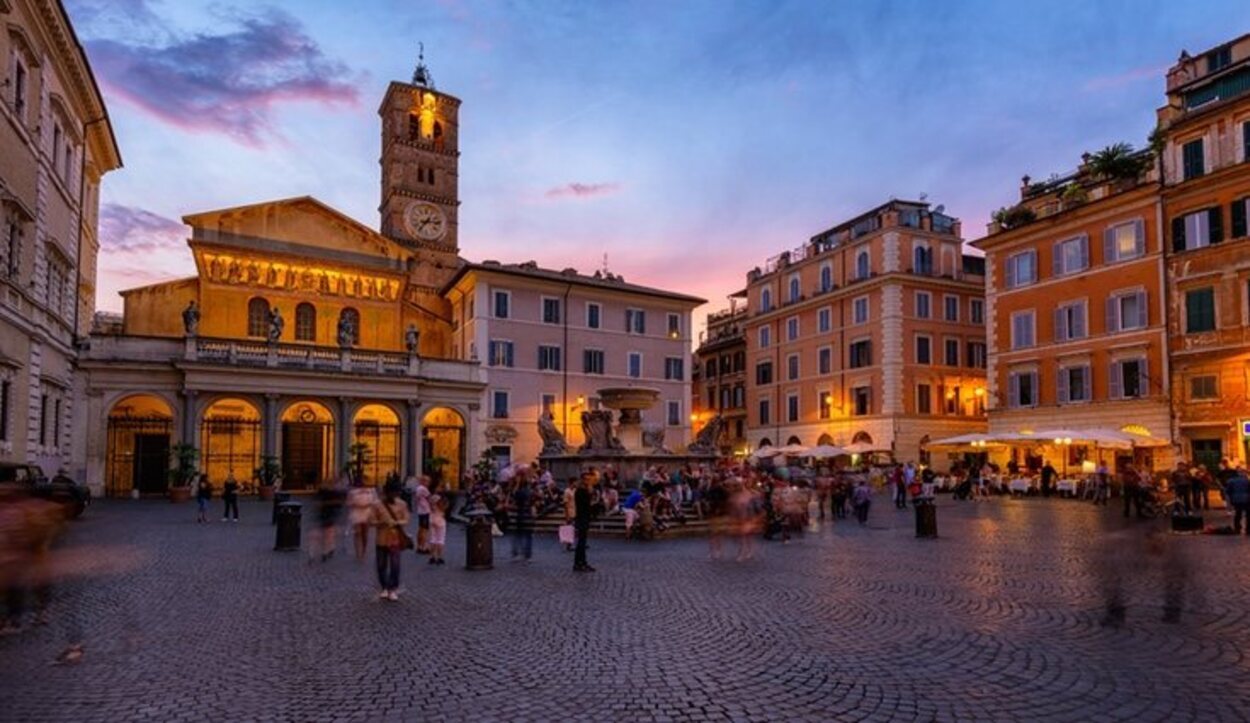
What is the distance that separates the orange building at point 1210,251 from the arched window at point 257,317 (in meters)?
41.1

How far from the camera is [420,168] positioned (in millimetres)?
61562

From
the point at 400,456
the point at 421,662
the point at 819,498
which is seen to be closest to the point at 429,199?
the point at 400,456

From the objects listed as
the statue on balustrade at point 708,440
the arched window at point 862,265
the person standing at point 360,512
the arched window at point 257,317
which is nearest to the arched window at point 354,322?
the arched window at point 257,317

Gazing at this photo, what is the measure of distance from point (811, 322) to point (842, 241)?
563 cm

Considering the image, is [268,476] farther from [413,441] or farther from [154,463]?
[413,441]

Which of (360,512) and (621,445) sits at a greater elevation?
(621,445)

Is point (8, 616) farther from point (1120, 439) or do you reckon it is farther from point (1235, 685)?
point (1120, 439)

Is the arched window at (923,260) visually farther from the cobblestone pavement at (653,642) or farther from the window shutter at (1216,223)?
the cobblestone pavement at (653,642)

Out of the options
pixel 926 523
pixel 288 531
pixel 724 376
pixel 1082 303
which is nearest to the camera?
pixel 288 531

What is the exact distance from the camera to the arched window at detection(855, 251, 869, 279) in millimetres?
51656

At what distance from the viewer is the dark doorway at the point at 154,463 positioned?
36188 mm

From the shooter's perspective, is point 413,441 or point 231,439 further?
point 413,441

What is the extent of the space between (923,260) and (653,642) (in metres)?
46.9

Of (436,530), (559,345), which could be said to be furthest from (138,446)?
(436,530)
